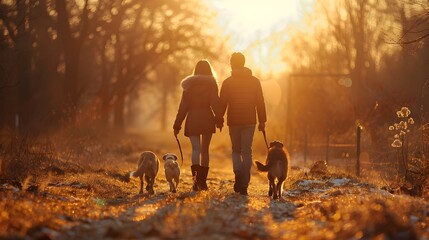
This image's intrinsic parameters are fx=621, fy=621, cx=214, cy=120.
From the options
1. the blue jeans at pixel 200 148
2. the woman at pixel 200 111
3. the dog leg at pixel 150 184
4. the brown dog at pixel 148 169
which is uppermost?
the woman at pixel 200 111

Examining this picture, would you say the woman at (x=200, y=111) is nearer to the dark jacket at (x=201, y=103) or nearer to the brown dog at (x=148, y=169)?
the dark jacket at (x=201, y=103)

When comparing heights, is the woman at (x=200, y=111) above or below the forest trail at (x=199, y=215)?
above

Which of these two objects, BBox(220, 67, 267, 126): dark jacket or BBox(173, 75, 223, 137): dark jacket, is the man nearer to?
BBox(220, 67, 267, 126): dark jacket

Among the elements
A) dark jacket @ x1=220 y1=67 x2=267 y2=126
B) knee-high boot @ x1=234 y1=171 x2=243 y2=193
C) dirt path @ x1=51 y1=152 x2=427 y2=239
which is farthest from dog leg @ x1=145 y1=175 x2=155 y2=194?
dark jacket @ x1=220 y1=67 x2=267 y2=126

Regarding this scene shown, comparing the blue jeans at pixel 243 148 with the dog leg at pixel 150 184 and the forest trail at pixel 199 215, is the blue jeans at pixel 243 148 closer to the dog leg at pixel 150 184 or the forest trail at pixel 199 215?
the forest trail at pixel 199 215

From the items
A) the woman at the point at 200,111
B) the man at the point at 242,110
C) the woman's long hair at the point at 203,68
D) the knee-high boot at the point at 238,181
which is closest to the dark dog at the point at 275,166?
the man at the point at 242,110

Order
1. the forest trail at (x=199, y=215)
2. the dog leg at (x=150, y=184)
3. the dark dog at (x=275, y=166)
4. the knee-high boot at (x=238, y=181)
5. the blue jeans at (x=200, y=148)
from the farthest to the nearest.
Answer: the dog leg at (x=150, y=184) < the blue jeans at (x=200, y=148) < the knee-high boot at (x=238, y=181) < the dark dog at (x=275, y=166) < the forest trail at (x=199, y=215)

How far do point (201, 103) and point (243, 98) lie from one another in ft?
2.84

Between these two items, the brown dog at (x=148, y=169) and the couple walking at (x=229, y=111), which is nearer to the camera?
the couple walking at (x=229, y=111)

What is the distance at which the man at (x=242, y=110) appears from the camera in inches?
429

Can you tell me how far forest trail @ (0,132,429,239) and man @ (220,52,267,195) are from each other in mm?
729

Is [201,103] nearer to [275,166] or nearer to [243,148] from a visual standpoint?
[243,148]

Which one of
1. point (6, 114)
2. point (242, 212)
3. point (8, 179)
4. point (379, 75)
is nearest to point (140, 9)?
point (6, 114)

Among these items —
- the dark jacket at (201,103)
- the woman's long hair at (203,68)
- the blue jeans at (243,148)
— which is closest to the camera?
the blue jeans at (243,148)
